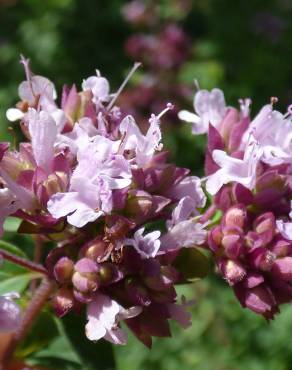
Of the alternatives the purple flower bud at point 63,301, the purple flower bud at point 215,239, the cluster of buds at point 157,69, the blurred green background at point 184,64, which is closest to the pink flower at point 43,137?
the purple flower bud at point 63,301

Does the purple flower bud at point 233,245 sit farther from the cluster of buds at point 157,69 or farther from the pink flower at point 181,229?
the cluster of buds at point 157,69

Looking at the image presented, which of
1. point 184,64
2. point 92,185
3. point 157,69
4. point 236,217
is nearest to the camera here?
point 92,185

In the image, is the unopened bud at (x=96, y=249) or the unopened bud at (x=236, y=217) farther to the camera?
the unopened bud at (x=236, y=217)

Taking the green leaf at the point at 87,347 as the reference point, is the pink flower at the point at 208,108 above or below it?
above

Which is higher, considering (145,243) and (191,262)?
(145,243)

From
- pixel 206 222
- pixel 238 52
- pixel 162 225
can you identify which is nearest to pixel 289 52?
pixel 238 52

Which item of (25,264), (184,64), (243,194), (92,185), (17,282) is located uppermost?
(92,185)

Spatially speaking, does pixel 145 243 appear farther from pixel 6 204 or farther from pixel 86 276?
pixel 6 204

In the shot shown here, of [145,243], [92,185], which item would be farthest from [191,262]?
[92,185]
